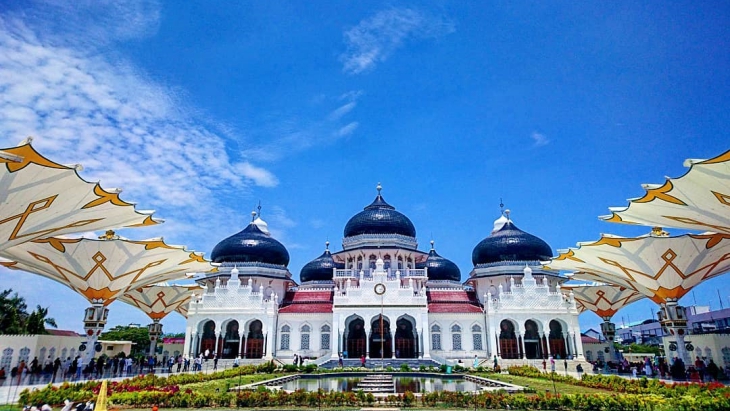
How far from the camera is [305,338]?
3538cm

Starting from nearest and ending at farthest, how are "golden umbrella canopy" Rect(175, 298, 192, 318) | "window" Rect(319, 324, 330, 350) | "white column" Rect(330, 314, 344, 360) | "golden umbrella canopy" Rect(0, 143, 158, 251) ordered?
"golden umbrella canopy" Rect(0, 143, 158, 251) → "white column" Rect(330, 314, 344, 360) → "window" Rect(319, 324, 330, 350) → "golden umbrella canopy" Rect(175, 298, 192, 318)

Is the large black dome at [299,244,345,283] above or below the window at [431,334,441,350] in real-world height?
above

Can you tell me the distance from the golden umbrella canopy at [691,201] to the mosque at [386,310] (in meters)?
16.4

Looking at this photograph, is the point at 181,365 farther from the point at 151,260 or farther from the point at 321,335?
the point at 321,335

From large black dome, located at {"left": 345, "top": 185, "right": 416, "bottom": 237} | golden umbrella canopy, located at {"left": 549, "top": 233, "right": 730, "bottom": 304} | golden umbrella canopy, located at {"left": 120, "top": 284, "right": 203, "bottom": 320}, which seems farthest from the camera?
large black dome, located at {"left": 345, "top": 185, "right": 416, "bottom": 237}

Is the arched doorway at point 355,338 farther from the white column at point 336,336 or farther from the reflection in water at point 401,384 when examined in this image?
the reflection in water at point 401,384

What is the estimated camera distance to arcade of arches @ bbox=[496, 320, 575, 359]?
33938 mm

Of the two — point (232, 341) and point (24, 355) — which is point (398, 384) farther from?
point (24, 355)

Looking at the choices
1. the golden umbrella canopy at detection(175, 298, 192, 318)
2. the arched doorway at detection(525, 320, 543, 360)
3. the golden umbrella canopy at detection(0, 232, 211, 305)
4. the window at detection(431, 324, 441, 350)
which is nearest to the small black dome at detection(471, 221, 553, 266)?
the arched doorway at detection(525, 320, 543, 360)

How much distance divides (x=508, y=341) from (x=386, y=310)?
9.65m

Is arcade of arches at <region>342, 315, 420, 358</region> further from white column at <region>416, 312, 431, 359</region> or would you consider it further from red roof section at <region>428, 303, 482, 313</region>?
red roof section at <region>428, 303, 482, 313</region>

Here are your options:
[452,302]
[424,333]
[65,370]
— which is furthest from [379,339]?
[65,370]

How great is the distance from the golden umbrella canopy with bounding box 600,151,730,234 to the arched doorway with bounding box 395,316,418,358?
19.4m

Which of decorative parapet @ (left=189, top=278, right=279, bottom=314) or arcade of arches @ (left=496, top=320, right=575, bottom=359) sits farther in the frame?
decorative parapet @ (left=189, top=278, right=279, bottom=314)
